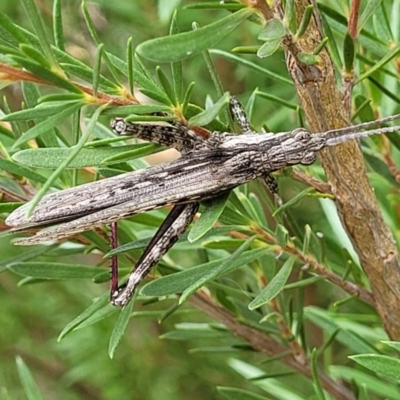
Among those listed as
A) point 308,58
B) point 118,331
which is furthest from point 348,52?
point 118,331

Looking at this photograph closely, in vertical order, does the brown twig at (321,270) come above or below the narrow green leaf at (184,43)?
below

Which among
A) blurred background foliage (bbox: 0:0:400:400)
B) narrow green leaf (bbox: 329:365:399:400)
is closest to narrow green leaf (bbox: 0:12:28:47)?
narrow green leaf (bbox: 329:365:399:400)

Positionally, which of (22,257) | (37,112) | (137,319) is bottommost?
(137,319)

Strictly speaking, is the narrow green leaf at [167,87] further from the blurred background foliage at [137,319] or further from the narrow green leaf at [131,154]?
the blurred background foliage at [137,319]

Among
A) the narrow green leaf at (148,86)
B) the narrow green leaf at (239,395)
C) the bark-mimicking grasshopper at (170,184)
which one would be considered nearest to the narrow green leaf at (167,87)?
the narrow green leaf at (148,86)

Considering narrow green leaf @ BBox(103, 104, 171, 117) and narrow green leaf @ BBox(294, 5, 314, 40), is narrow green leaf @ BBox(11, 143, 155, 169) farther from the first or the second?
narrow green leaf @ BBox(294, 5, 314, 40)

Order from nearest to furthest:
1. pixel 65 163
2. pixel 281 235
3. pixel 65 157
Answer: pixel 65 163
pixel 65 157
pixel 281 235

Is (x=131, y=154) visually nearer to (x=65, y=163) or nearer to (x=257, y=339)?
(x=65, y=163)

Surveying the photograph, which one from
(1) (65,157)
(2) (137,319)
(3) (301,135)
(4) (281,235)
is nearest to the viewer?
(1) (65,157)
